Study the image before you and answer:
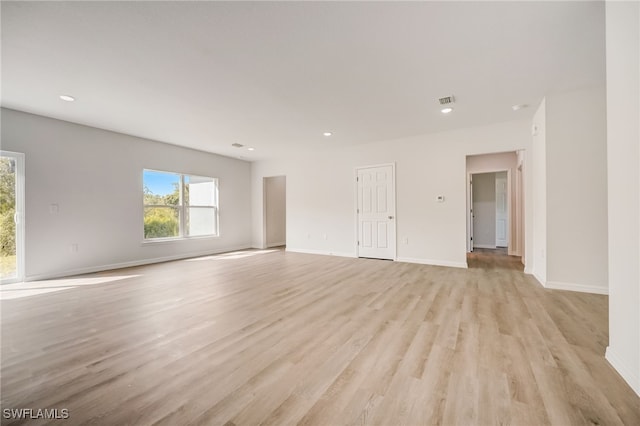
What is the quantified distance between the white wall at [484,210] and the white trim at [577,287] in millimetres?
4258

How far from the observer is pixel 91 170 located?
481 centimetres

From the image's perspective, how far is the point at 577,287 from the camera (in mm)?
3430

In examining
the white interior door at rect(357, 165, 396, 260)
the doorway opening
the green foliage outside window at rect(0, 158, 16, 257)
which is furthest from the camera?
the doorway opening

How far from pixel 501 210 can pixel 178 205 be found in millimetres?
8593

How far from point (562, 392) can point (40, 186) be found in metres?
6.63

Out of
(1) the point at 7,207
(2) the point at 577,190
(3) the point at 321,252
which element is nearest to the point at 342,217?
(3) the point at 321,252

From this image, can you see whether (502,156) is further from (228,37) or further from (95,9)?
(95,9)

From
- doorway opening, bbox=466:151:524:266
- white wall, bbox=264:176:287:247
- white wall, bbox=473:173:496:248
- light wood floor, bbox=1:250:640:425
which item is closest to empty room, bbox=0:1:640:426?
light wood floor, bbox=1:250:640:425

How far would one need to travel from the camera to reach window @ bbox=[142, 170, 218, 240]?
577 cm

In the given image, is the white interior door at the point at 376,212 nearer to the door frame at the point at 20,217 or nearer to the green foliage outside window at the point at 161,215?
the green foliage outside window at the point at 161,215

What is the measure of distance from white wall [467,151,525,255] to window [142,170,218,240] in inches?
262

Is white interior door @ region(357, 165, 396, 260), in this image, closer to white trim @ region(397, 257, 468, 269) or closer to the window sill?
white trim @ region(397, 257, 468, 269)

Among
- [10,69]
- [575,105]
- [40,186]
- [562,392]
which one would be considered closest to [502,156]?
[575,105]

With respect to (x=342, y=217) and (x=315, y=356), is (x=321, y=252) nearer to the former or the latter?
(x=342, y=217)
